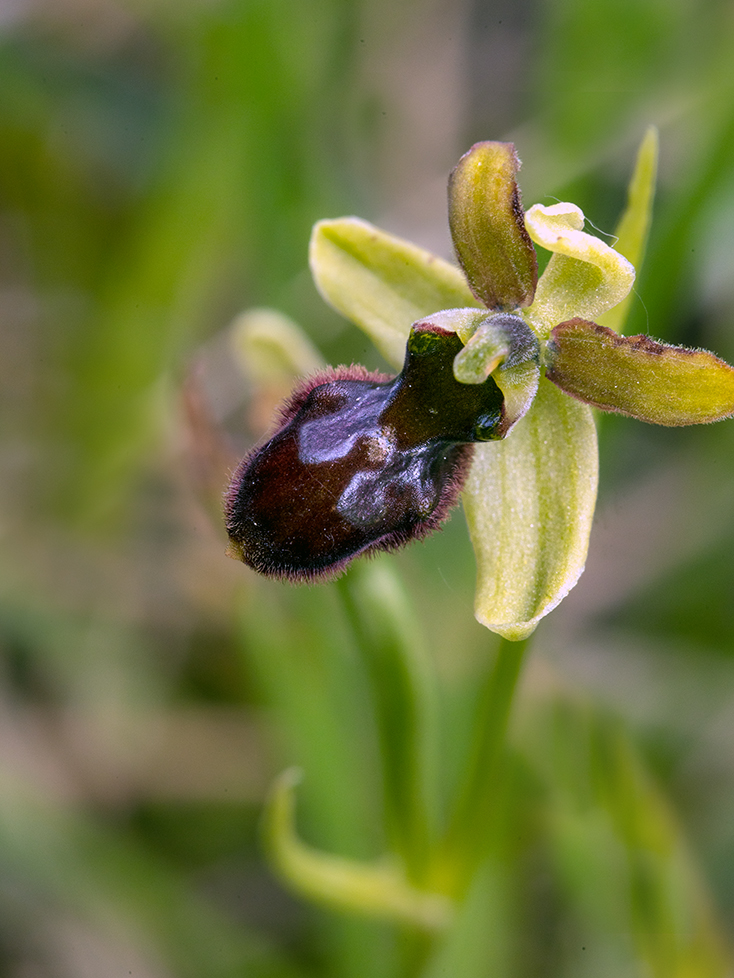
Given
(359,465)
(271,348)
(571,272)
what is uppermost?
(571,272)

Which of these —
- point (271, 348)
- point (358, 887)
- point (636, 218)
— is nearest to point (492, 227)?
point (636, 218)

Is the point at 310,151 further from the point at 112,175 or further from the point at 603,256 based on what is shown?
the point at 603,256

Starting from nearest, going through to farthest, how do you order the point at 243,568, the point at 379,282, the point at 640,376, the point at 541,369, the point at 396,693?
the point at 640,376 < the point at 541,369 < the point at 379,282 < the point at 396,693 < the point at 243,568

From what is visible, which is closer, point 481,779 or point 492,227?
point 492,227

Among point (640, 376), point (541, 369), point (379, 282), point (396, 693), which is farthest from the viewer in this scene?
point (396, 693)

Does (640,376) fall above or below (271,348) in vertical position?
above

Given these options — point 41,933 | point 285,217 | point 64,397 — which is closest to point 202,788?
point 41,933

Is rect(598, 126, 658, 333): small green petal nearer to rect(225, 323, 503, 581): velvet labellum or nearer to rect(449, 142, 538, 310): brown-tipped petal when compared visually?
rect(449, 142, 538, 310): brown-tipped petal

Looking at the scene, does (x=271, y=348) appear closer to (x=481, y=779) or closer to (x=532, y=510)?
(x=532, y=510)
